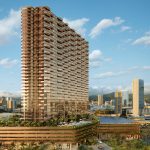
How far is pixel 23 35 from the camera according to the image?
502 ft

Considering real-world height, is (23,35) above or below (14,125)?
above

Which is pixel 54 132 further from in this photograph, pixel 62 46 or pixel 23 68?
pixel 62 46

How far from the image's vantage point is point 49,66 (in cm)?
15725

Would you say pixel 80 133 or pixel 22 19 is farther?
pixel 22 19

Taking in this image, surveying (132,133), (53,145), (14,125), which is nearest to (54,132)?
(53,145)

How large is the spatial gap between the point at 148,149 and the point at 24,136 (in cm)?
3918

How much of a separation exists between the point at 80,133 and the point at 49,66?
3403cm

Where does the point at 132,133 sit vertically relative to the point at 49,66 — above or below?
below

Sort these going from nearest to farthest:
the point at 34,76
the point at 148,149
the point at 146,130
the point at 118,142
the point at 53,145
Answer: the point at 148,149
the point at 53,145
the point at 118,142
the point at 34,76
the point at 146,130

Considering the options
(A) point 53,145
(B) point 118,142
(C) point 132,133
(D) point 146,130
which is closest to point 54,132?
(A) point 53,145

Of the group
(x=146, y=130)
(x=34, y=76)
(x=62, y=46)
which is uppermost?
(x=62, y=46)

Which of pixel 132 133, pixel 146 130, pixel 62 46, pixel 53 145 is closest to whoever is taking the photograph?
pixel 53 145

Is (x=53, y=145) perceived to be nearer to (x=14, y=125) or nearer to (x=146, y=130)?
(x=14, y=125)

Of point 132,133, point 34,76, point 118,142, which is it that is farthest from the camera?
point 132,133
